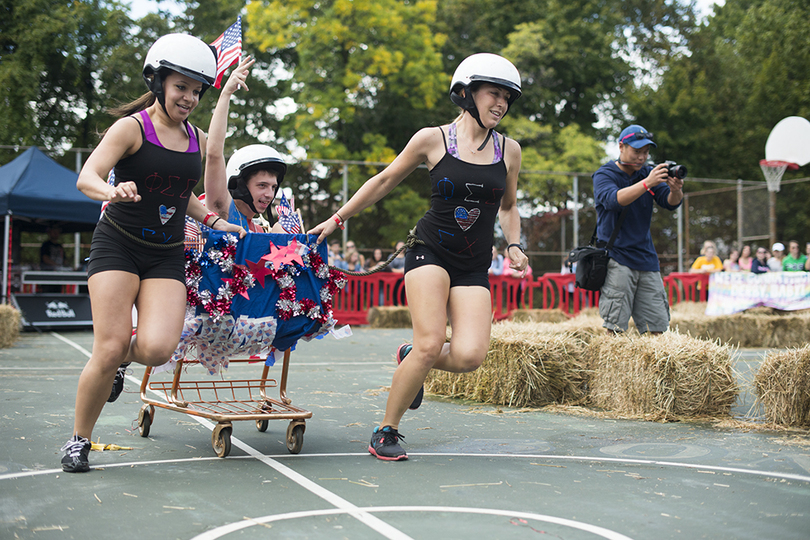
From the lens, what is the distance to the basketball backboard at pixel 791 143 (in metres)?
16.0

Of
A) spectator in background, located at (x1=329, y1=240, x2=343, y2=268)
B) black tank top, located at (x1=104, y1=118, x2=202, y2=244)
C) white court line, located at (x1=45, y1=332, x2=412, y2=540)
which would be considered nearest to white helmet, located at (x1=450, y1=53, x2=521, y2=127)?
black tank top, located at (x1=104, y1=118, x2=202, y2=244)

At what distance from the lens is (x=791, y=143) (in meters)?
16.3

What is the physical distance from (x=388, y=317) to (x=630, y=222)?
9835 millimetres

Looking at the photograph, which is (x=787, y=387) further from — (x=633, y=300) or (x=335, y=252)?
(x=335, y=252)

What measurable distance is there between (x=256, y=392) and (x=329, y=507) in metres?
3.61

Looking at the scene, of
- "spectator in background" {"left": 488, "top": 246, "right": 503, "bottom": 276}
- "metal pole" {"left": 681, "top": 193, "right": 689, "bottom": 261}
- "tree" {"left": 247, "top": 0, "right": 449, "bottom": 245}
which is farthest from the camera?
"tree" {"left": 247, "top": 0, "right": 449, "bottom": 245}

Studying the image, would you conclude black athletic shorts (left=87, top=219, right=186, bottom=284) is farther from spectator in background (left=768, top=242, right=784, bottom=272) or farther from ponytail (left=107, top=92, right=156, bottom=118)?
spectator in background (left=768, top=242, right=784, bottom=272)

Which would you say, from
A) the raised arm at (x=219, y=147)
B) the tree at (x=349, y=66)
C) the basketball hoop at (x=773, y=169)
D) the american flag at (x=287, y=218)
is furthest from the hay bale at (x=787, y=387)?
the tree at (x=349, y=66)

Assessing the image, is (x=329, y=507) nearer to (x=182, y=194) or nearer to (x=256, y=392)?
(x=182, y=194)

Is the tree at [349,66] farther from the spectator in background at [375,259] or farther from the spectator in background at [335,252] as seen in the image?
the spectator in background at [335,252]

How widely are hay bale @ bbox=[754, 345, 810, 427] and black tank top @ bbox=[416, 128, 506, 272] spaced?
251cm

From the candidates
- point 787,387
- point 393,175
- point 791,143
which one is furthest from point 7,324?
point 791,143

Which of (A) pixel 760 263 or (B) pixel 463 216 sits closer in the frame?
(B) pixel 463 216

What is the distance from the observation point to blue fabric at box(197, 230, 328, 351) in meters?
4.55
